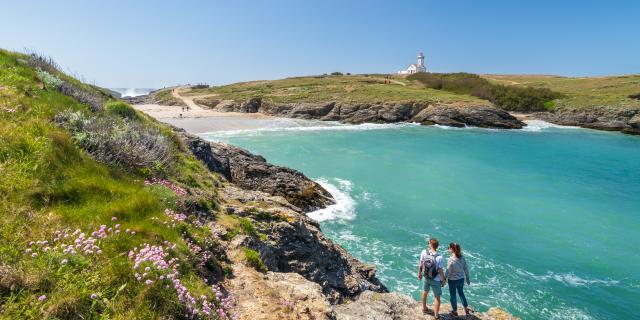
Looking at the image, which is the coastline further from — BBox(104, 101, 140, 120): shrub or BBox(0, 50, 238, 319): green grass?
BBox(104, 101, 140, 120): shrub

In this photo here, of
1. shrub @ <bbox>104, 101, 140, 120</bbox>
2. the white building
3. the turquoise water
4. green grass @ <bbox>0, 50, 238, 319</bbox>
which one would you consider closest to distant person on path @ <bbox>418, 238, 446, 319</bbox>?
the turquoise water

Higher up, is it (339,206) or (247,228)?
(247,228)

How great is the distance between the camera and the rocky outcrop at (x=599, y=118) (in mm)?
62956

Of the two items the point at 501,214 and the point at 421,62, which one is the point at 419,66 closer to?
the point at 421,62

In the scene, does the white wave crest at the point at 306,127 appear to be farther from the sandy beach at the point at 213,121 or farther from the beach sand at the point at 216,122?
the sandy beach at the point at 213,121

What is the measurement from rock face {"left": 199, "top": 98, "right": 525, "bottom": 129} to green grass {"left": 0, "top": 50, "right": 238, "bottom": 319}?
214ft

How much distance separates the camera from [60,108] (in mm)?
8430

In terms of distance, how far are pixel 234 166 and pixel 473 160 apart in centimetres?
2751

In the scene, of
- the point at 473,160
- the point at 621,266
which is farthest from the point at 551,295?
the point at 473,160

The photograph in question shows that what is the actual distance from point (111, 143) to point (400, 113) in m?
68.6

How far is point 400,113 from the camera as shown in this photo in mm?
72438

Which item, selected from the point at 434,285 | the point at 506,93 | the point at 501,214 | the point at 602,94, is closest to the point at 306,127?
the point at 501,214

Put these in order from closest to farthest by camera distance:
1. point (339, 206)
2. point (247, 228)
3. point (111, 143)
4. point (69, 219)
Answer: point (69, 219), point (111, 143), point (247, 228), point (339, 206)

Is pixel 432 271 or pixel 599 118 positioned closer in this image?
pixel 432 271
